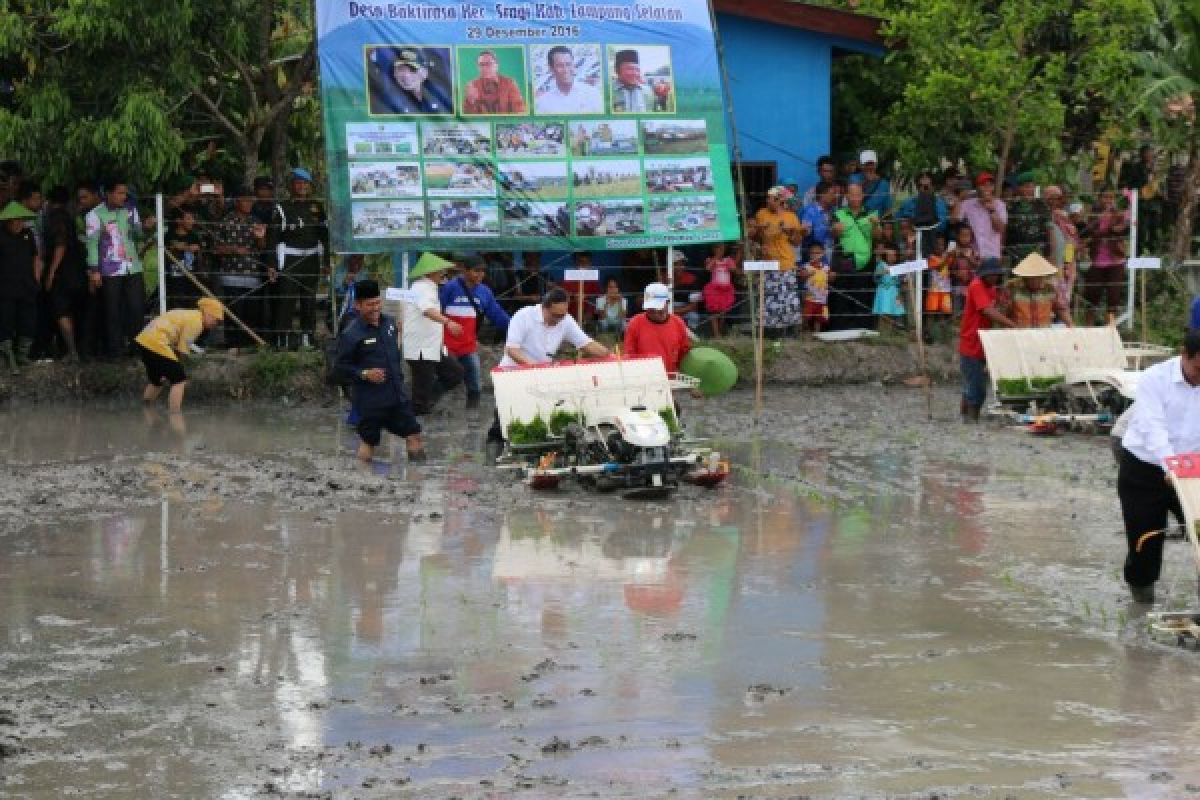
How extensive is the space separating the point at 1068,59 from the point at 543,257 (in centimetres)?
655

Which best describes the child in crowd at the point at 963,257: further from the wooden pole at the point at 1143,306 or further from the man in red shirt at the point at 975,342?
the man in red shirt at the point at 975,342

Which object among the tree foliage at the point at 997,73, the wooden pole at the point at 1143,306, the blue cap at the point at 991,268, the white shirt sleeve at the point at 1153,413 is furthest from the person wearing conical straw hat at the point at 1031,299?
the white shirt sleeve at the point at 1153,413

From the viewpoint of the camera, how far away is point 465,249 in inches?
843

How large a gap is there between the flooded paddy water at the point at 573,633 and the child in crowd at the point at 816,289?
5.59 m

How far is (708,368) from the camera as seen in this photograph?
56.9ft

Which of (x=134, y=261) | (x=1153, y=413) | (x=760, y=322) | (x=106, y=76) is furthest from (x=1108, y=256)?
(x=1153, y=413)

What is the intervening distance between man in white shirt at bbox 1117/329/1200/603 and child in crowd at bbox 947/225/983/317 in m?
11.2

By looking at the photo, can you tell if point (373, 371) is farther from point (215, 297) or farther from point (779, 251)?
point (779, 251)

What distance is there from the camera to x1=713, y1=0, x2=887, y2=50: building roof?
23703mm

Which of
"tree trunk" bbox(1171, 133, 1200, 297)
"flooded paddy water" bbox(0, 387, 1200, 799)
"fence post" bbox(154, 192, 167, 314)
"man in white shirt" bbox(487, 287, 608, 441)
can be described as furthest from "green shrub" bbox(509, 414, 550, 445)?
"tree trunk" bbox(1171, 133, 1200, 297)

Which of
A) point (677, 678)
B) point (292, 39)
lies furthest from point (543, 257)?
point (677, 678)

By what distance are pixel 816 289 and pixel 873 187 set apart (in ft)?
5.40

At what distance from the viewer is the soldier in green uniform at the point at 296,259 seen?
69.3 ft

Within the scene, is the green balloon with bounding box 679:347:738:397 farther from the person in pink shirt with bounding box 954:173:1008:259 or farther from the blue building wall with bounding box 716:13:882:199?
the blue building wall with bounding box 716:13:882:199
